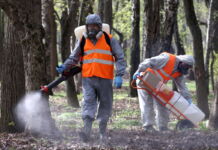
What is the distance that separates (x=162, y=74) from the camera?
31.5ft

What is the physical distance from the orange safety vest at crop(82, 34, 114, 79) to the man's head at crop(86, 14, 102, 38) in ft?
0.51

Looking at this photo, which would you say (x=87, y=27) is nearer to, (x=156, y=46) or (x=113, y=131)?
(x=113, y=131)

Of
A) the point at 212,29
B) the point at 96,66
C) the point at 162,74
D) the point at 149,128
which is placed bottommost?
the point at 149,128

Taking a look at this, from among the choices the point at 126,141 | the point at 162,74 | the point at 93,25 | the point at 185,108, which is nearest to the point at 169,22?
the point at 162,74

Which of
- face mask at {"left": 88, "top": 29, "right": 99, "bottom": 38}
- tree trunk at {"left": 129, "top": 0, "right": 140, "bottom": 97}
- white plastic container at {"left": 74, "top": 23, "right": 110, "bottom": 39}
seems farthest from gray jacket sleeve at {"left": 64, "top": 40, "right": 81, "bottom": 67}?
tree trunk at {"left": 129, "top": 0, "right": 140, "bottom": 97}

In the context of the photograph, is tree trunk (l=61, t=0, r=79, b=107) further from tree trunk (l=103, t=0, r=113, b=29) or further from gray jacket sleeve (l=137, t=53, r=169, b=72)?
gray jacket sleeve (l=137, t=53, r=169, b=72)

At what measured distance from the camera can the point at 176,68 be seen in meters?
9.59

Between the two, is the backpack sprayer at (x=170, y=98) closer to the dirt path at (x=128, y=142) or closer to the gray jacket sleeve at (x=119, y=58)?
the dirt path at (x=128, y=142)

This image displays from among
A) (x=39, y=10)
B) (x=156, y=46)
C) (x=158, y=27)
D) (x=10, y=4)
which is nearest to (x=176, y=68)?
(x=39, y=10)

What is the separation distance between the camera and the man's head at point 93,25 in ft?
26.4

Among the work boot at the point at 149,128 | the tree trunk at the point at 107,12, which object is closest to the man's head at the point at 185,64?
the work boot at the point at 149,128

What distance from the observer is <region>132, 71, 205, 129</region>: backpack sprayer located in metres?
9.48

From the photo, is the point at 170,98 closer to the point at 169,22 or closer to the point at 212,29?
the point at 169,22

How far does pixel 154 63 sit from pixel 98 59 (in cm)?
182
